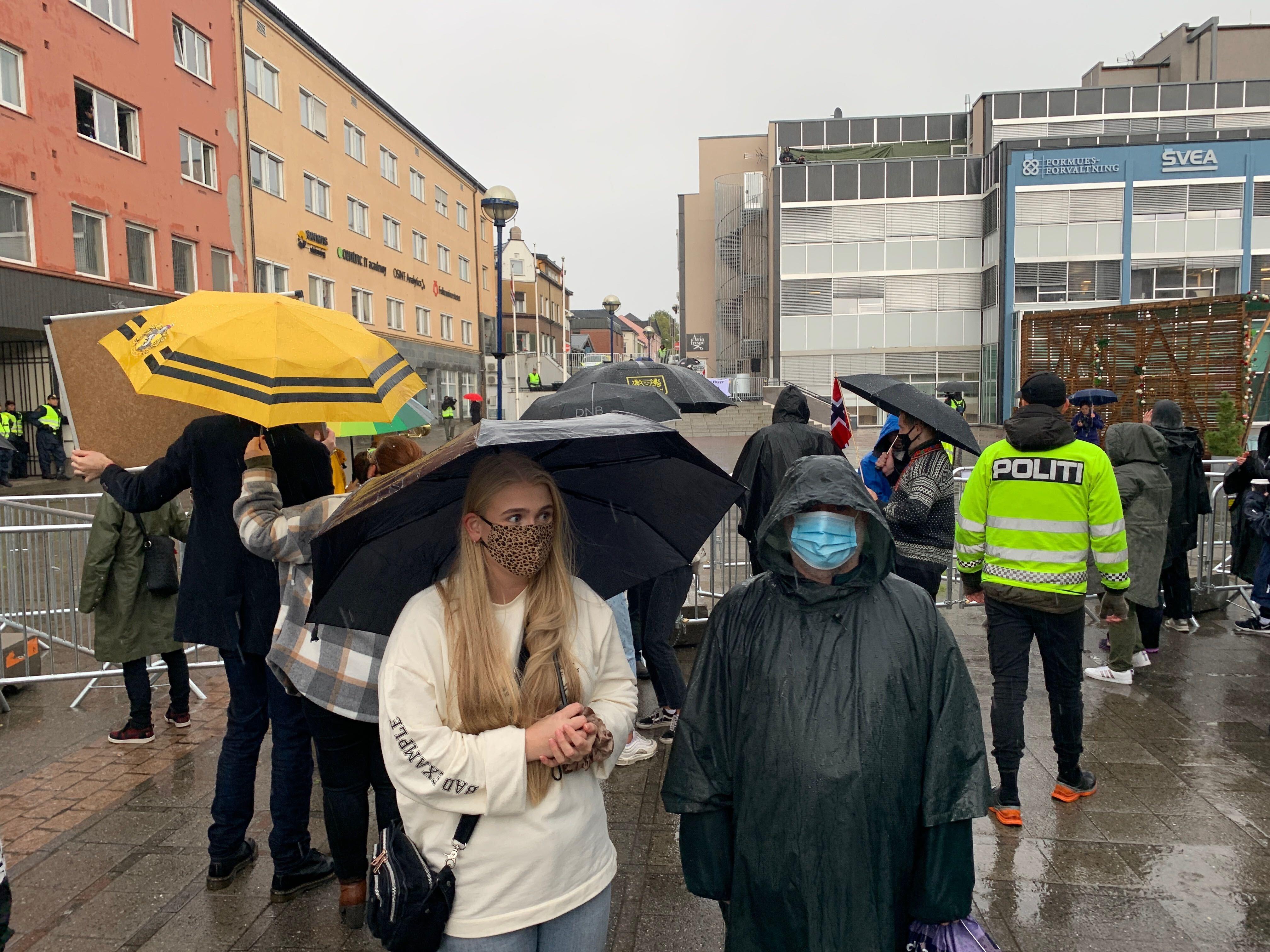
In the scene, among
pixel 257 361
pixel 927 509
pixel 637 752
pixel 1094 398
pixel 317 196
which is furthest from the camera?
pixel 317 196

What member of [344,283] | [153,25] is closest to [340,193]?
[344,283]

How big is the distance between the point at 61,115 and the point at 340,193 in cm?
1505

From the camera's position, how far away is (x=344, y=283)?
36344mm

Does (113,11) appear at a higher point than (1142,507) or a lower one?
higher

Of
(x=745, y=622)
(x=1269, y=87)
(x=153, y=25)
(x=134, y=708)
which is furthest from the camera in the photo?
(x=1269, y=87)

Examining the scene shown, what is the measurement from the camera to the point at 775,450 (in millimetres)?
5758

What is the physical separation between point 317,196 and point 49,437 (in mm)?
15544

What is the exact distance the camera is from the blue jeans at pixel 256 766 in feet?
11.5

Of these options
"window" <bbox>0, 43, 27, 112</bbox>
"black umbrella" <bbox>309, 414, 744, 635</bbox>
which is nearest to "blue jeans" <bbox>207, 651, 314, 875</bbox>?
"black umbrella" <bbox>309, 414, 744, 635</bbox>

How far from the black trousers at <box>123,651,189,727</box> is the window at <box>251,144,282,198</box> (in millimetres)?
27756

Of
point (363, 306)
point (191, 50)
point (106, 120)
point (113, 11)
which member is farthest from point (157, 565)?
point (363, 306)

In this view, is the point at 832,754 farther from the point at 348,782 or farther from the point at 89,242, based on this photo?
the point at 89,242

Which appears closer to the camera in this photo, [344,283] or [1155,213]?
[344,283]

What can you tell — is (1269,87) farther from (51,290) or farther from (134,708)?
(134,708)
